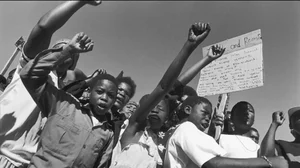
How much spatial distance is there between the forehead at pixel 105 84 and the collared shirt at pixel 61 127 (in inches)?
8.8

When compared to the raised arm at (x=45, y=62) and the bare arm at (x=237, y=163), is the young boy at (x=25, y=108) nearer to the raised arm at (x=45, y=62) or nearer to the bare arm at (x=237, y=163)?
the raised arm at (x=45, y=62)

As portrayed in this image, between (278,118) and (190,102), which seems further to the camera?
(190,102)

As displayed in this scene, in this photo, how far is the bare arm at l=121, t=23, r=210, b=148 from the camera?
2.53 m

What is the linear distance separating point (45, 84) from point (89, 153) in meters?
0.58

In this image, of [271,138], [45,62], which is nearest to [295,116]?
[271,138]

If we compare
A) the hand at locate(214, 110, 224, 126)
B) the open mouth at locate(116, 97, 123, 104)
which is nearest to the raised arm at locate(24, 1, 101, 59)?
the open mouth at locate(116, 97, 123, 104)

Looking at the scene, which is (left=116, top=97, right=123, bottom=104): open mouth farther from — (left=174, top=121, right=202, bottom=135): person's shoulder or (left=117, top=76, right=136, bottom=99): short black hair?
(left=174, top=121, right=202, bottom=135): person's shoulder

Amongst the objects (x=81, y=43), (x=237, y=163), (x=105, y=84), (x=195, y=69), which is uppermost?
(x=195, y=69)

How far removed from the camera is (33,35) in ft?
6.69

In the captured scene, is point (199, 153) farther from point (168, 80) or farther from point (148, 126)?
point (148, 126)

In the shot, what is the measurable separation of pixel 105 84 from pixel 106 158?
593 mm

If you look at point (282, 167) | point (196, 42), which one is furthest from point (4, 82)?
point (282, 167)

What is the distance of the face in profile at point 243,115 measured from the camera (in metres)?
3.55

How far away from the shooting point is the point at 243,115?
11.8ft
